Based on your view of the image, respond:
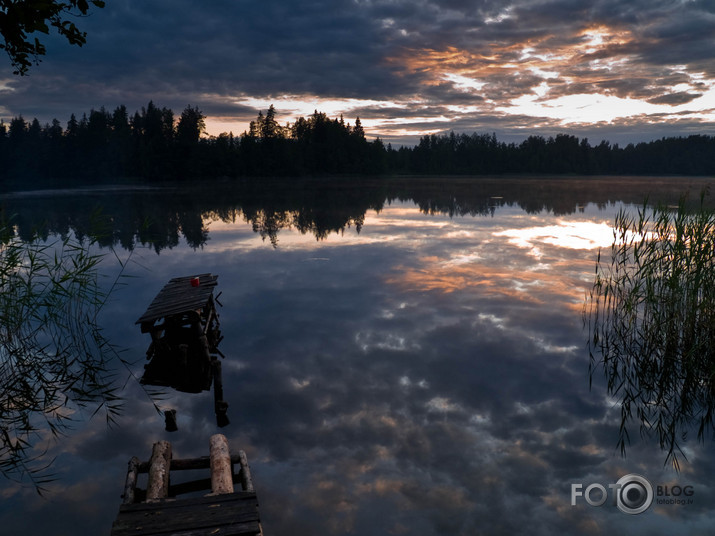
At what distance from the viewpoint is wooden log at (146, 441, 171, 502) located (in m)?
5.35

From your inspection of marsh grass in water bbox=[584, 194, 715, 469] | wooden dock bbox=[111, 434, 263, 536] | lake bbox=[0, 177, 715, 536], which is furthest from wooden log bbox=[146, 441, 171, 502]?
marsh grass in water bbox=[584, 194, 715, 469]

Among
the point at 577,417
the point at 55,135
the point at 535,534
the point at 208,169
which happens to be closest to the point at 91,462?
the point at 535,534

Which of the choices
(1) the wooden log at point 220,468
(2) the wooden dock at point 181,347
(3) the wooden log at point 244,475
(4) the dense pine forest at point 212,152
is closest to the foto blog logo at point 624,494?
(3) the wooden log at point 244,475

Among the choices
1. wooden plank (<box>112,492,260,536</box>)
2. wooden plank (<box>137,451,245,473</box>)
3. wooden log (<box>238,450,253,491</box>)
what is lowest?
wooden plank (<box>137,451,245,473</box>)

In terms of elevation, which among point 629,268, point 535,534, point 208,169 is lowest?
point 535,534

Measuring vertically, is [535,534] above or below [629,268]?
below

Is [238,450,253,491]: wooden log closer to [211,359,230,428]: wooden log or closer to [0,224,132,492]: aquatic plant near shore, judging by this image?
[211,359,230,428]: wooden log

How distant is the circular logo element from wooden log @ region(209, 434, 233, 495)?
5.00 meters

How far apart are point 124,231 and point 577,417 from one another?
95.9 feet

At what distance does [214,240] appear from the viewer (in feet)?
86.2

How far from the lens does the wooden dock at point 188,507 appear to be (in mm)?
4535

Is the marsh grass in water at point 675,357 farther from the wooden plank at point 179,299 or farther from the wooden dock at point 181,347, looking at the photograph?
the wooden plank at point 179,299

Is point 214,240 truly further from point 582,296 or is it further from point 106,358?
point 582,296

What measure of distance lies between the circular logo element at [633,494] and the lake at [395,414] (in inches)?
5.2
